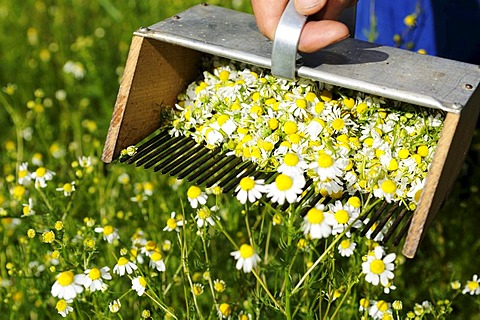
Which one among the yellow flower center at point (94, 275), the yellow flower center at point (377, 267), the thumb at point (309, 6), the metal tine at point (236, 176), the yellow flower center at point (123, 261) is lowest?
the yellow flower center at point (123, 261)

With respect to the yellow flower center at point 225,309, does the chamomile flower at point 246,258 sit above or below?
above

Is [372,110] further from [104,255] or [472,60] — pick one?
[104,255]

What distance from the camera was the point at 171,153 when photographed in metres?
1.30

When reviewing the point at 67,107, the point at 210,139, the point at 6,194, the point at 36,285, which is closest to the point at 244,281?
the point at 210,139

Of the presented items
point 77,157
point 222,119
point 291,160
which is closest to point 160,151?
point 222,119

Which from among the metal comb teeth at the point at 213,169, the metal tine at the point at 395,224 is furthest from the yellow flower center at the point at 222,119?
the metal tine at the point at 395,224

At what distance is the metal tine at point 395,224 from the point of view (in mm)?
1056

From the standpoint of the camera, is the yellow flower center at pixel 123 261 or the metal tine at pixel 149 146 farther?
the metal tine at pixel 149 146

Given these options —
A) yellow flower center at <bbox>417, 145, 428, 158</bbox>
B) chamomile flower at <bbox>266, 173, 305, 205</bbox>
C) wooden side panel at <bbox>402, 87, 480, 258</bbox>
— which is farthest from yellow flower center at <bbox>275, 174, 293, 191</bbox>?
yellow flower center at <bbox>417, 145, 428, 158</bbox>

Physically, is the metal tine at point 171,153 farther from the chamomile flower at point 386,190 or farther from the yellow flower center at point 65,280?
the chamomile flower at point 386,190

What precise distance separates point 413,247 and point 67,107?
143cm

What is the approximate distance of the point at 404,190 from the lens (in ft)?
3.88

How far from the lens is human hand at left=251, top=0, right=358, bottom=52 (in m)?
1.11

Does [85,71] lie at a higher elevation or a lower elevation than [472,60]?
lower
